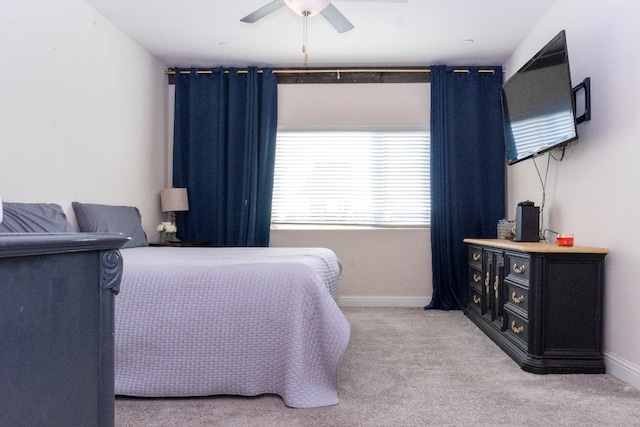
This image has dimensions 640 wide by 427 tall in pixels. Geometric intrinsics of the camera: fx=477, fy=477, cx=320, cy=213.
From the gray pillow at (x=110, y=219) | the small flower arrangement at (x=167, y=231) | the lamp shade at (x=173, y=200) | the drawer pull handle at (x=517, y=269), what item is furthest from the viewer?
the lamp shade at (x=173, y=200)

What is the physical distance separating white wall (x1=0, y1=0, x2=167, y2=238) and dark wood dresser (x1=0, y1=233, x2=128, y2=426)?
2088mm

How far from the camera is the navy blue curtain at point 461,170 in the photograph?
4.71 meters

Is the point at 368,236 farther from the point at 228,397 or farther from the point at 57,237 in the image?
the point at 57,237

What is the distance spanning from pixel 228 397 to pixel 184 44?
3.30 meters

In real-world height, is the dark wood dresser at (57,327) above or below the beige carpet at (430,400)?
above

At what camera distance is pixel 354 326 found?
12.6 ft

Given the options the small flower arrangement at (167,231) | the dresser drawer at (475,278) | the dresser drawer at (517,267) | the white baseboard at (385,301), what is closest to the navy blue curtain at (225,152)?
the small flower arrangement at (167,231)

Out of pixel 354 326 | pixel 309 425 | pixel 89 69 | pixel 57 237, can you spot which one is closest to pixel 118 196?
pixel 89 69

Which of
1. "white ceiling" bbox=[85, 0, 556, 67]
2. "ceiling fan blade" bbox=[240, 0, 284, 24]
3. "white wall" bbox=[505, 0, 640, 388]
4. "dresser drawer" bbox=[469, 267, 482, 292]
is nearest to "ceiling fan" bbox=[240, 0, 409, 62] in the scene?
"ceiling fan blade" bbox=[240, 0, 284, 24]

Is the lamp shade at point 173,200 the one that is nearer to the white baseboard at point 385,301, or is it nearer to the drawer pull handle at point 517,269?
the white baseboard at point 385,301

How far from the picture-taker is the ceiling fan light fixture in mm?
2668

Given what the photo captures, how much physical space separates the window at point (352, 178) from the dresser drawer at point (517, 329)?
1.89 meters

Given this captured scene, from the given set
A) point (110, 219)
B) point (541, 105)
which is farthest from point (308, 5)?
point (110, 219)

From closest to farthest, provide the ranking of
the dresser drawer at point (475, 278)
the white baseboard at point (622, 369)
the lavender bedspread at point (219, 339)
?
the lavender bedspread at point (219, 339), the white baseboard at point (622, 369), the dresser drawer at point (475, 278)
